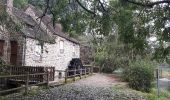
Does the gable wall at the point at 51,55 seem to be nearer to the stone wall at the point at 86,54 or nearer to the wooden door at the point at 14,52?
the wooden door at the point at 14,52

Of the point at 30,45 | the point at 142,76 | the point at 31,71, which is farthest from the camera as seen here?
the point at 30,45

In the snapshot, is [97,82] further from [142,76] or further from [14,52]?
[14,52]

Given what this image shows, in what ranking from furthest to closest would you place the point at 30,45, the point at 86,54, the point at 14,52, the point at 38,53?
the point at 86,54 → the point at 38,53 → the point at 30,45 → the point at 14,52

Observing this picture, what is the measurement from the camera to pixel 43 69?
2042 cm

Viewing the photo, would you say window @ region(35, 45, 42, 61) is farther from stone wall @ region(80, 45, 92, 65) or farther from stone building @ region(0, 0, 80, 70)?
stone wall @ region(80, 45, 92, 65)

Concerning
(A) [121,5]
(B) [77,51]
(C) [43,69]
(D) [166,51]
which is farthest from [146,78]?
(B) [77,51]

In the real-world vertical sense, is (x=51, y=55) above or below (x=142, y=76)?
above

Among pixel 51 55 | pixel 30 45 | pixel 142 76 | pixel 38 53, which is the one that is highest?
pixel 30 45

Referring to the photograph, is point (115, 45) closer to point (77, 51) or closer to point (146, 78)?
point (77, 51)

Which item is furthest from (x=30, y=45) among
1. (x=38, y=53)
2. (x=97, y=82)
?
(x=97, y=82)

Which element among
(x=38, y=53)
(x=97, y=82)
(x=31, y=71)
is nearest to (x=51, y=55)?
(x=38, y=53)

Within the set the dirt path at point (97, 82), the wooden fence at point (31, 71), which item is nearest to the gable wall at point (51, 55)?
the wooden fence at point (31, 71)

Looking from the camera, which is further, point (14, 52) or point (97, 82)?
point (97, 82)

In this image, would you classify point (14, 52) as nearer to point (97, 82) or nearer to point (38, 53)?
point (38, 53)
